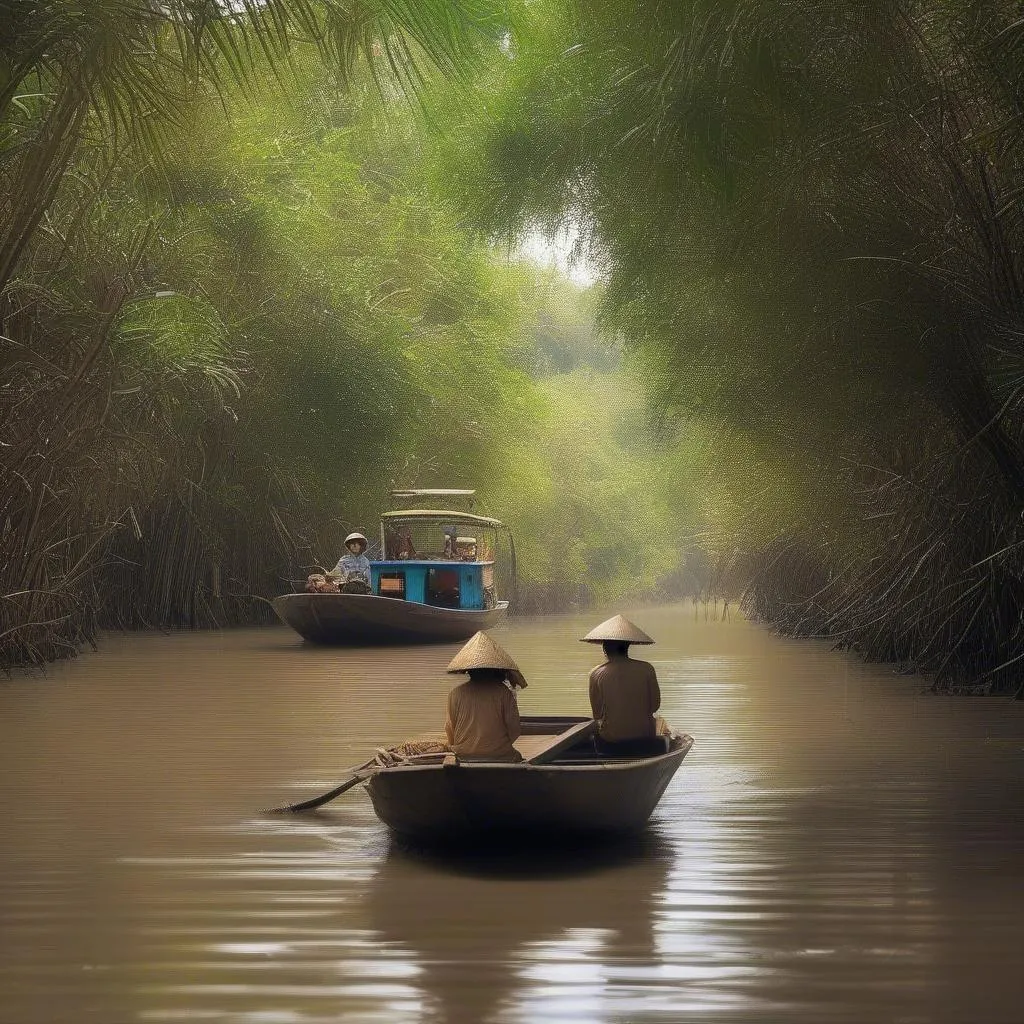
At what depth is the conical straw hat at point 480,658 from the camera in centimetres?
758

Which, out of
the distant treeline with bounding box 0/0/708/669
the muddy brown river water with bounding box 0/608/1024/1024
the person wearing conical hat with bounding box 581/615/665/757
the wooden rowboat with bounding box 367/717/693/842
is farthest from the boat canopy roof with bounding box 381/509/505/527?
the wooden rowboat with bounding box 367/717/693/842

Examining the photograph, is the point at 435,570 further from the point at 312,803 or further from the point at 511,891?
the point at 511,891

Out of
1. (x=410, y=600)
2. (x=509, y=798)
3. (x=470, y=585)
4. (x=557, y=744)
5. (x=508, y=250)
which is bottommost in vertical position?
(x=509, y=798)

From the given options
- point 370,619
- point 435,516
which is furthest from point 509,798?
point 435,516

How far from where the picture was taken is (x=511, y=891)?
6.63m

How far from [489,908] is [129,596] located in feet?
65.6

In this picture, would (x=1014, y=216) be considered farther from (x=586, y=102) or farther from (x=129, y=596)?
(x=129, y=596)

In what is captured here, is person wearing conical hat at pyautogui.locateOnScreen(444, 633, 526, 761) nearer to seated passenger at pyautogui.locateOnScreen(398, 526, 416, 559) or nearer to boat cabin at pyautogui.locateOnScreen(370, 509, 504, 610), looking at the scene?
boat cabin at pyautogui.locateOnScreen(370, 509, 504, 610)

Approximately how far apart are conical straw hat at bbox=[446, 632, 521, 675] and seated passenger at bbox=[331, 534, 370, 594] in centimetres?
1497

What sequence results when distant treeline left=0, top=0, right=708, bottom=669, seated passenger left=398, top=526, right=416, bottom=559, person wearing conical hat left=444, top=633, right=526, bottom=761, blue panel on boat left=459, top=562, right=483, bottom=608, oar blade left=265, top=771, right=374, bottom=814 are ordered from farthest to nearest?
1. seated passenger left=398, top=526, right=416, bottom=559
2. blue panel on boat left=459, top=562, right=483, bottom=608
3. distant treeline left=0, top=0, right=708, bottom=669
4. oar blade left=265, top=771, right=374, bottom=814
5. person wearing conical hat left=444, top=633, right=526, bottom=761

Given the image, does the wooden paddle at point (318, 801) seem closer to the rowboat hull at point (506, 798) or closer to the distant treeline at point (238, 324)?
the rowboat hull at point (506, 798)

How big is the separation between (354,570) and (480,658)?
1581 centimetres

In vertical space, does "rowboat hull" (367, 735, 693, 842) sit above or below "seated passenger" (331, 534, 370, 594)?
below

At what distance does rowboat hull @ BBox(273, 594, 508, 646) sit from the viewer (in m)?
22.0
